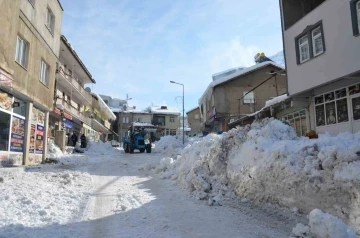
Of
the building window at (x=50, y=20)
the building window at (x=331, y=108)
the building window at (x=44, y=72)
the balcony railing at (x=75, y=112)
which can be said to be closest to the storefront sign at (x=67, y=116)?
the balcony railing at (x=75, y=112)

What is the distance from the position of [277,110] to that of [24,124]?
51.2 feet

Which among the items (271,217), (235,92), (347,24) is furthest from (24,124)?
(235,92)

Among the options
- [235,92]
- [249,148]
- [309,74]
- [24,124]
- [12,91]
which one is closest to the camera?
[249,148]

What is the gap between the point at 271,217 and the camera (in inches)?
265

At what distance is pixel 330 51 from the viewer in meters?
13.8

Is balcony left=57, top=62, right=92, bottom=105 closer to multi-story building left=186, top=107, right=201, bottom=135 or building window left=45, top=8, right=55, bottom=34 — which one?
building window left=45, top=8, right=55, bottom=34

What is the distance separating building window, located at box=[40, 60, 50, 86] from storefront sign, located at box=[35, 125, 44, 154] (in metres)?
2.34

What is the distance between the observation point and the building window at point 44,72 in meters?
15.7

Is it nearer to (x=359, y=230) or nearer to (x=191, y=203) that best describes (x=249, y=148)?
(x=191, y=203)

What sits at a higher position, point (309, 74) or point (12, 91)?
point (309, 74)

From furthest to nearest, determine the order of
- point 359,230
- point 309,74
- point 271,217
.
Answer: point 309,74
point 271,217
point 359,230

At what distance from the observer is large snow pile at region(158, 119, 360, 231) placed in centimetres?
626

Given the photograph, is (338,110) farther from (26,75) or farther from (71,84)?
(71,84)

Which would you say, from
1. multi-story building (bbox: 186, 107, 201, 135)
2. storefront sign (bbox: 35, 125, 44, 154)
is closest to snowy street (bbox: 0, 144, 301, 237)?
storefront sign (bbox: 35, 125, 44, 154)
